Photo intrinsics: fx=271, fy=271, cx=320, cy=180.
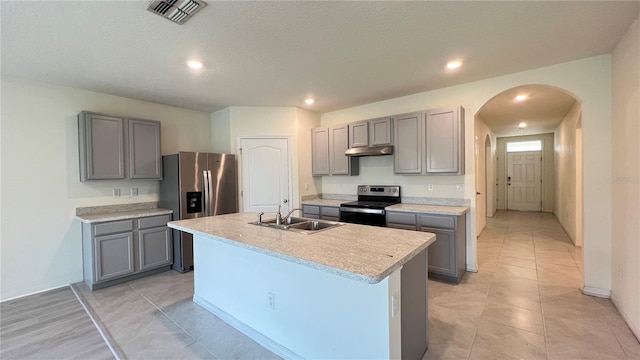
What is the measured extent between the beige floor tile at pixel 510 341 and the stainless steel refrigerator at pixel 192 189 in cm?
354

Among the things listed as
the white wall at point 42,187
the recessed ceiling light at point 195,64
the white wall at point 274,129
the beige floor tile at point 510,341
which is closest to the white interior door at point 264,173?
the white wall at point 274,129

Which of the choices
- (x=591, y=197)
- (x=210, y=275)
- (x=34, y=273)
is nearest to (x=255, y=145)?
(x=210, y=275)

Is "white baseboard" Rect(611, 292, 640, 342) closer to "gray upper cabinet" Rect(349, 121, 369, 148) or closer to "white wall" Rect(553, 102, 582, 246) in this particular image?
"white wall" Rect(553, 102, 582, 246)

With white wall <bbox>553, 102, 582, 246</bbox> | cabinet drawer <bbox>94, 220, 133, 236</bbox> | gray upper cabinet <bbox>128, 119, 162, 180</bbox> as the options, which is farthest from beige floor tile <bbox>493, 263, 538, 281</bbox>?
gray upper cabinet <bbox>128, 119, 162, 180</bbox>

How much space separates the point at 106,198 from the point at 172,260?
1.23 meters

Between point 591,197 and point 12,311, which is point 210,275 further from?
point 591,197

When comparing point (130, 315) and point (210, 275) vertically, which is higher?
point (210, 275)

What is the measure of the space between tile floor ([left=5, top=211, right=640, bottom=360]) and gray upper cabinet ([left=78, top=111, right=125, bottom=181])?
144 centimetres

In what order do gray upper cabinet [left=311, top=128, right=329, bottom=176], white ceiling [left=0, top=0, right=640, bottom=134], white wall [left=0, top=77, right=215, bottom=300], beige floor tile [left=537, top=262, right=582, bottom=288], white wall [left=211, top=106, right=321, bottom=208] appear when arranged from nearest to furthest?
white ceiling [left=0, top=0, right=640, bottom=134] → white wall [left=0, top=77, right=215, bottom=300] → beige floor tile [left=537, top=262, right=582, bottom=288] → white wall [left=211, top=106, right=321, bottom=208] → gray upper cabinet [left=311, top=128, right=329, bottom=176]

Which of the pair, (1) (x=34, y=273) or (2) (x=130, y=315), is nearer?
(2) (x=130, y=315)

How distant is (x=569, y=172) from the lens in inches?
209

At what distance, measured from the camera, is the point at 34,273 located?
3221 mm

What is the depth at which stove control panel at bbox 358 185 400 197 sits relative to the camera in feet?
13.7

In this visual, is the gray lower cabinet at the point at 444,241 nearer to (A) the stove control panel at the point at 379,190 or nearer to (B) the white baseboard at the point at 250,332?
(A) the stove control panel at the point at 379,190
